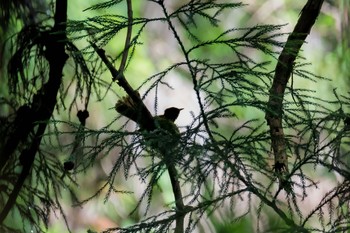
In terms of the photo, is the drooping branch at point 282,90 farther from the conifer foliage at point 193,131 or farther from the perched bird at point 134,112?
the perched bird at point 134,112

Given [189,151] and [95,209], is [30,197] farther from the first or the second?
[95,209]

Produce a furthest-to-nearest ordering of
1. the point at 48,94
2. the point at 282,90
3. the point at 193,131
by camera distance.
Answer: the point at 48,94
the point at 282,90
the point at 193,131

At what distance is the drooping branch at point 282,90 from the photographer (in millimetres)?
693

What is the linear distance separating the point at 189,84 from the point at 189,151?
1.37 m

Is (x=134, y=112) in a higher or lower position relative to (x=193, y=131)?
higher

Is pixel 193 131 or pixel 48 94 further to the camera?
pixel 48 94

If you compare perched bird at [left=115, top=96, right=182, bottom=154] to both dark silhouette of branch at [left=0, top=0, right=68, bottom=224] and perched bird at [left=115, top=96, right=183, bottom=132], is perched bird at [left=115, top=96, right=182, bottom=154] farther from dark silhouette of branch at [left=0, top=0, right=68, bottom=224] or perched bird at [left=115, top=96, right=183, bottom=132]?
dark silhouette of branch at [left=0, top=0, right=68, bottom=224]

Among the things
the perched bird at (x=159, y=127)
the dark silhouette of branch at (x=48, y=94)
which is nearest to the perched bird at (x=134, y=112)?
the perched bird at (x=159, y=127)

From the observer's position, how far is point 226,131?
1.85 meters

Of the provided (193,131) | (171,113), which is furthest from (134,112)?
(193,131)

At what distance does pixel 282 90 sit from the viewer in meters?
0.78

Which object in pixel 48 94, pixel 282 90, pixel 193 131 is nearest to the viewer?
pixel 193 131

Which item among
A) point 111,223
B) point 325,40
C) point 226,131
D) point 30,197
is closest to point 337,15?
point 325,40

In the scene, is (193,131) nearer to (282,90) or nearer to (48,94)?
(282,90)
